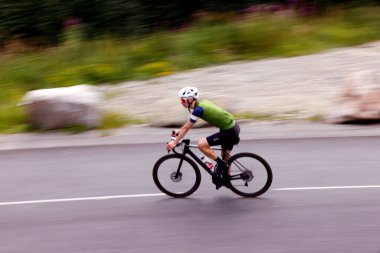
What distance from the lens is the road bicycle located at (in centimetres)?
1021

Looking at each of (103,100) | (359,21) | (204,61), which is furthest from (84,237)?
(359,21)

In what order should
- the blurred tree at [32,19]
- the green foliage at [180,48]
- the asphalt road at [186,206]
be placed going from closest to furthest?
the asphalt road at [186,206], the green foliage at [180,48], the blurred tree at [32,19]

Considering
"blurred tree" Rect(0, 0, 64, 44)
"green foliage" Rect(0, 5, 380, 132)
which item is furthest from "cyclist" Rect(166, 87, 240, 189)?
"blurred tree" Rect(0, 0, 64, 44)

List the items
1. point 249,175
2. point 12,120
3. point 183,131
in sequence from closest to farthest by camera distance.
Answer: point 183,131 < point 249,175 < point 12,120

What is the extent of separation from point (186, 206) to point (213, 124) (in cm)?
109

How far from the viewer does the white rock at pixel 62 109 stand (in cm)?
1486

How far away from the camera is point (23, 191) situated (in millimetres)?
11062

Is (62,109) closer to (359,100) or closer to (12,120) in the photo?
(12,120)

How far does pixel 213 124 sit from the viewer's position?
10125 millimetres

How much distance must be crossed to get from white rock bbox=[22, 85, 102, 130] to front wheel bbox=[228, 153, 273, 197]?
526 centimetres

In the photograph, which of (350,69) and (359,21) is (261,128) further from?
(359,21)

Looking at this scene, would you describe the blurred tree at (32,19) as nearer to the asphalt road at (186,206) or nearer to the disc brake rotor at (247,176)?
the asphalt road at (186,206)

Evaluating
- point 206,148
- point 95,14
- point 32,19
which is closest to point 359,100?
point 206,148

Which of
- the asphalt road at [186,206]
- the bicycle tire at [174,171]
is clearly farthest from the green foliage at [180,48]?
the bicycle tire at [174,171]
